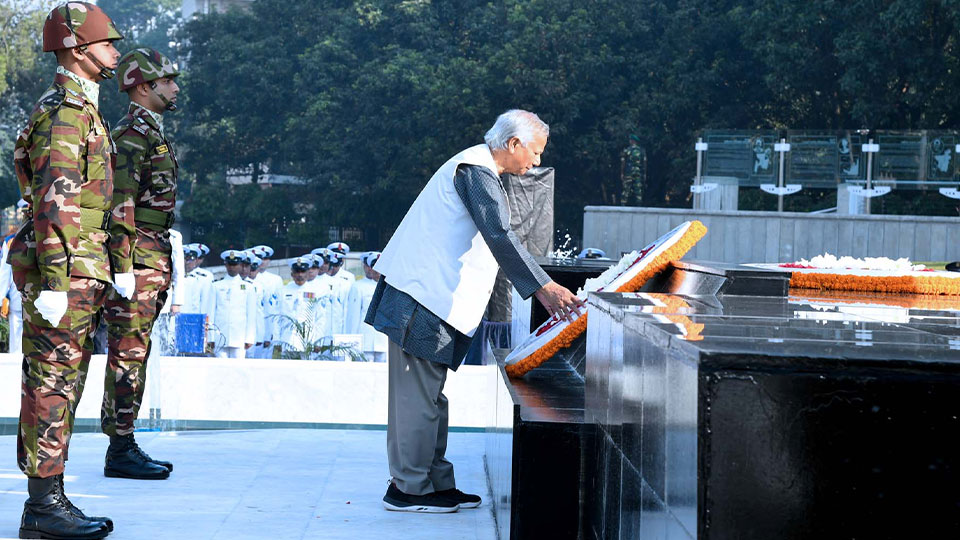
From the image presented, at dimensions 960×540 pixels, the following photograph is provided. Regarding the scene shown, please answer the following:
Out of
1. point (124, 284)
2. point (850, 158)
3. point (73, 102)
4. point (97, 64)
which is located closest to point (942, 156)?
point (850, 158)

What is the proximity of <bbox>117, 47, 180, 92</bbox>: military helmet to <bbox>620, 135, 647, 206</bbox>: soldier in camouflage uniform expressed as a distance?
34.1m

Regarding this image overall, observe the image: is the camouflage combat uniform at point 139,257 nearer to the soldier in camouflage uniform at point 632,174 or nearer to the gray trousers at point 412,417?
the gray trousers at point 412,417

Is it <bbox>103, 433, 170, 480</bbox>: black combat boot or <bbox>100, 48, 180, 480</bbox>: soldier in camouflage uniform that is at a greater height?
<bbox>100, 48, 180, 480</bbox>: soldier in camouflage uniform

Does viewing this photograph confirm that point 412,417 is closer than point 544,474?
No

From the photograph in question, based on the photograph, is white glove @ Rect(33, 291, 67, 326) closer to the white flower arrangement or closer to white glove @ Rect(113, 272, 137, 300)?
white glove @ Rect(113, 272, 137, 300)

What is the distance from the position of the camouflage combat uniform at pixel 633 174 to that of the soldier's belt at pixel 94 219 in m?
35.1

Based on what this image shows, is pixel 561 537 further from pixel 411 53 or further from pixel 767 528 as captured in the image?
pixel 411 53

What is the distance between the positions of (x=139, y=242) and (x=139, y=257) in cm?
7

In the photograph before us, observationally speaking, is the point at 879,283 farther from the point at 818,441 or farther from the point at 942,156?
the point at 942,156

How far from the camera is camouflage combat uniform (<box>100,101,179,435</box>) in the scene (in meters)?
5.08

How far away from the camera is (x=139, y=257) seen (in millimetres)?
5113

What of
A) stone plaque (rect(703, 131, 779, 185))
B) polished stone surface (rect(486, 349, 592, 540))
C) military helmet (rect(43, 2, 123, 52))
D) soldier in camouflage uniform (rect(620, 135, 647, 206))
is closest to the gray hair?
polished stone surface (rect(486, 349, 592, 540))

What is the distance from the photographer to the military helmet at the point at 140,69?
17.1 ft

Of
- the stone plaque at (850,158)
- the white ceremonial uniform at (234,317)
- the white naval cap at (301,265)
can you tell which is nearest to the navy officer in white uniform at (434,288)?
the white ceremonial uniform at (234,317)
